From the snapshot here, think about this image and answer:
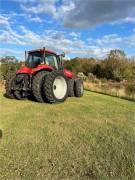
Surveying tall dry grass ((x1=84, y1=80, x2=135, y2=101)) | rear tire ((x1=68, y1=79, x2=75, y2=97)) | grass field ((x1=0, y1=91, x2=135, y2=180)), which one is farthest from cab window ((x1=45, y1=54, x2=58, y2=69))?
tall dry grass ((x1=84, y1=80, x2=135, y2=101))

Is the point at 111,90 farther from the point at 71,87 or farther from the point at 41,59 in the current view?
the point at 41,59

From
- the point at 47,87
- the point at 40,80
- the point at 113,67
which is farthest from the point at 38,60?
the point at 113,67

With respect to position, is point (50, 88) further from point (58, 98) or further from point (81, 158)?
point (81, 158)

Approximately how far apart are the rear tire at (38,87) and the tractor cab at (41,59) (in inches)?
43.5

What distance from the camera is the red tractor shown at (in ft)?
33.0

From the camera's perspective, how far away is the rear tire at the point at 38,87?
33.0 ft

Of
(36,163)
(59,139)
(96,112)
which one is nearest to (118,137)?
(59,139)

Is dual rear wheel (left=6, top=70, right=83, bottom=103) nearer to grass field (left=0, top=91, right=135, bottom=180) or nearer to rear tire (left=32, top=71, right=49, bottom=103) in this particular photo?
rear tire (left=32, top=71, right=49, bottom=103)

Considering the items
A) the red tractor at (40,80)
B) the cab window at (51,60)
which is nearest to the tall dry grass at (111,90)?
the red tractor at (40,80)

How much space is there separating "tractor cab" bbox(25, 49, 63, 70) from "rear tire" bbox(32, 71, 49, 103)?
110 centimetres

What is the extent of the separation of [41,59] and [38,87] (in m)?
1.75

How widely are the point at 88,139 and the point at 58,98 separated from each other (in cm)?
524

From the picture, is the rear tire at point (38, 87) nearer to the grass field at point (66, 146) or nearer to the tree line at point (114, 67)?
the grass field at point (66, 146)

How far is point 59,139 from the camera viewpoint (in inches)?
211
